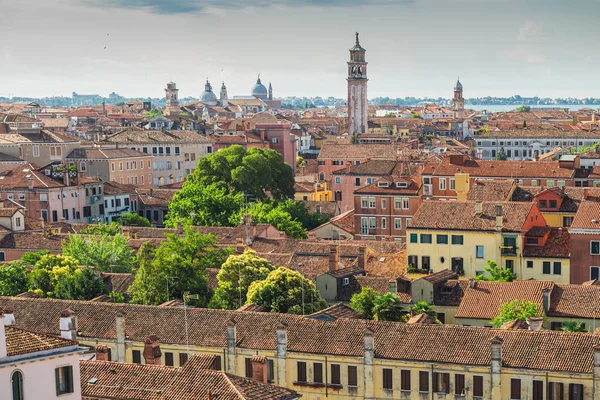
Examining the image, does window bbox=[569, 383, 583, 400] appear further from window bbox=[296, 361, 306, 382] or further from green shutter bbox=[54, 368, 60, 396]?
green shutter bbox=[54, 368, 60, 396]

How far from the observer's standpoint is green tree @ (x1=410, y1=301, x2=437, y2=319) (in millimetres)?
39938

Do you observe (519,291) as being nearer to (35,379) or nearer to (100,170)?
(35,379)

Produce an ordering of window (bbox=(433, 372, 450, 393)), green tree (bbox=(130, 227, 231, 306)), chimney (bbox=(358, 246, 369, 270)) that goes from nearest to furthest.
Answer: window (bbox=(433, 372, 450, 393))
green tree (bbox=(130, 227, 231, 306))
chimney (bbox=(358, 246, 369, 270))

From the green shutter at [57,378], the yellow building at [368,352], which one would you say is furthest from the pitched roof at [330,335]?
the green shutter at [57,378]

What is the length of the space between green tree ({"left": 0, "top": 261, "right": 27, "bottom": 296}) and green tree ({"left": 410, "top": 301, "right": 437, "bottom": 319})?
15094 millimetres

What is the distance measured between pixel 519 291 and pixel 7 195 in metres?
42.0

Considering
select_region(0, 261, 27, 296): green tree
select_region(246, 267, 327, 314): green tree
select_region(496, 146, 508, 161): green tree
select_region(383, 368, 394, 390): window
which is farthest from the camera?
select_region(496, 146, 508, 161): green tree

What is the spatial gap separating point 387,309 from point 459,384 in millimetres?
7778

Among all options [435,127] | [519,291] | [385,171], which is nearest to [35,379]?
[519,291]

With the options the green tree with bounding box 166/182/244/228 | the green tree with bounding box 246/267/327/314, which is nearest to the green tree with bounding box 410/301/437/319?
the green tree with bounding box 246/267/327/314

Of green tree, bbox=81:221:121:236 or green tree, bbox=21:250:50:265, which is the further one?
green tree, bbox=81:221:121:236

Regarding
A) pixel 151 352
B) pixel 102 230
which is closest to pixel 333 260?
pixel 151 352

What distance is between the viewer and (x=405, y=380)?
32219 millimetres

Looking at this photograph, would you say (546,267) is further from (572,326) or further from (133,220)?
(133,220)
